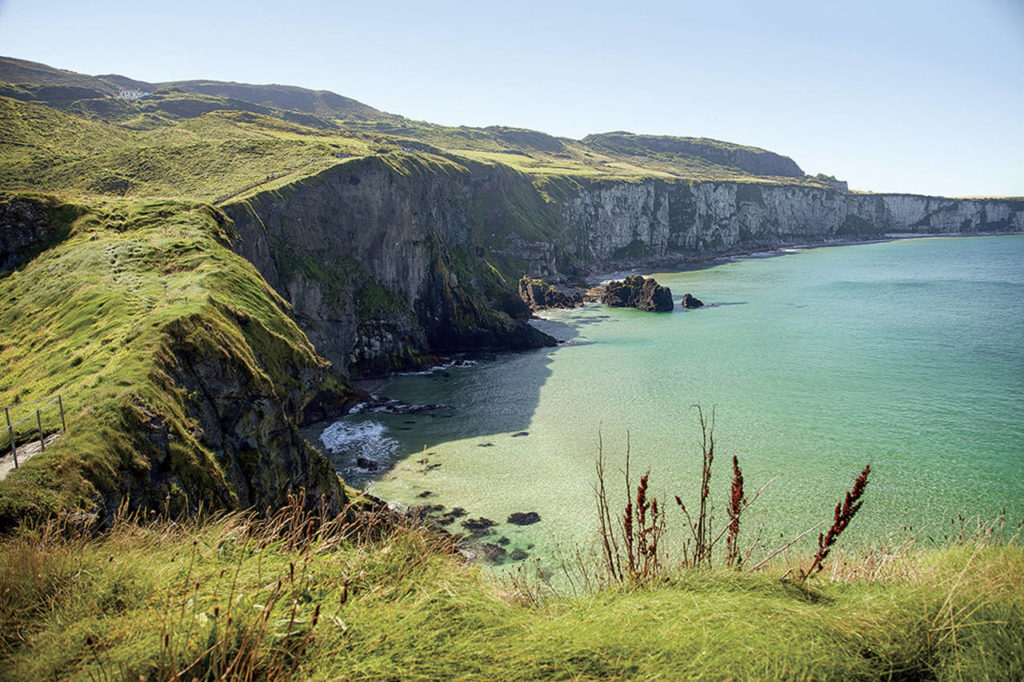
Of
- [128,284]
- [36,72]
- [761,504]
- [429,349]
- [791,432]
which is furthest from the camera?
[36,72]

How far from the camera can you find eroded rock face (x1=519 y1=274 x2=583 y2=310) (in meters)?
86.7

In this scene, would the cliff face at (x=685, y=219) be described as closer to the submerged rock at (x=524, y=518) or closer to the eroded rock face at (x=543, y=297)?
the eroded rock face at (x=543, y=297)

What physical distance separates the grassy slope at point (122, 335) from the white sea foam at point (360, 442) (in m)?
7.88

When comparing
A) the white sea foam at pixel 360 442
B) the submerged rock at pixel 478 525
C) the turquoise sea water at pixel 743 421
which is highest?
the turquoise sea water at pixel 743 421

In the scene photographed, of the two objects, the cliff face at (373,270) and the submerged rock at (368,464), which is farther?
the cliff face at (373,270)

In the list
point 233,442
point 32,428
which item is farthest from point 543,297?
point 32,428

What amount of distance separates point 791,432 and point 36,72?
193014 millimetres

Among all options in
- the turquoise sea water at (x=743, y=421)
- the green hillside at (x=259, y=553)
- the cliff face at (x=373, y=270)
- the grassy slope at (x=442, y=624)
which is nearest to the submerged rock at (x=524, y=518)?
the turquoise sea water at (x=743, y=421)

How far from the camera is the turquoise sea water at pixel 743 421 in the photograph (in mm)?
25703

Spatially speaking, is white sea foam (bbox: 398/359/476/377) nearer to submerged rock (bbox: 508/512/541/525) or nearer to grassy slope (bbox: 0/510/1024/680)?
submerged rock (bbox: 508/512/541/525)

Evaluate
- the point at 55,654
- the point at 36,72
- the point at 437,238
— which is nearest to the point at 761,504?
the point at 55,654

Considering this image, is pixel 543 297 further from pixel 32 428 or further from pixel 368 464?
pixel 32 428

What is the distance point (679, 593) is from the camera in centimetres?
567

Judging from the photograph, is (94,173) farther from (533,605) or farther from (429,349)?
(533,605)
